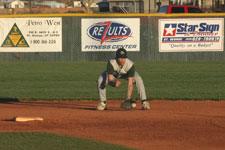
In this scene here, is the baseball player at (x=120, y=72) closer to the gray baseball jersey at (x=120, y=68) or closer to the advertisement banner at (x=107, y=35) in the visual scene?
the gray baseball jersey at (x=120, y=68)

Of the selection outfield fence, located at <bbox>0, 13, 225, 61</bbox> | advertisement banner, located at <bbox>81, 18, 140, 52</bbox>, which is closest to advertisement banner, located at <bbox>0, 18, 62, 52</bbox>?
outfield fence, located at <bbox>0, 13, 225, 61</bbox>

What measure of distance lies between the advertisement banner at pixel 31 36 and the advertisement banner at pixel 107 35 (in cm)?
133

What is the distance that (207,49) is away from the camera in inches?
971

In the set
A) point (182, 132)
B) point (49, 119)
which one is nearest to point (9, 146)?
point (49, 119)

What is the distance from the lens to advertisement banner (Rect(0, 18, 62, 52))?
24297 millimetres

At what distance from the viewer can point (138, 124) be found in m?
8.38

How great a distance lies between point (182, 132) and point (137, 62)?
52.9ft

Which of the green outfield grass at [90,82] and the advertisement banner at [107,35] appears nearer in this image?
the green outfield grass at [90,82]

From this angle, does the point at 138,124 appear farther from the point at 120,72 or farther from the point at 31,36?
the point at 31,36

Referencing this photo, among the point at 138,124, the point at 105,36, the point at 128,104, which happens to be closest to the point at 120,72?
the point at 128,104

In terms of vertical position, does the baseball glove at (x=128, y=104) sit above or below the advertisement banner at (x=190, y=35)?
below

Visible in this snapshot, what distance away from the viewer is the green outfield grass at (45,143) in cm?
666

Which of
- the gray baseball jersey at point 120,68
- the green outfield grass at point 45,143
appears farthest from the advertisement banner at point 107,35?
the green outfield grass at point 45,143

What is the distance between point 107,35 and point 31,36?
3699mm
